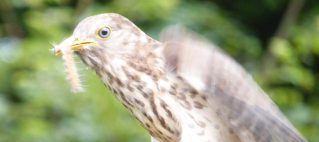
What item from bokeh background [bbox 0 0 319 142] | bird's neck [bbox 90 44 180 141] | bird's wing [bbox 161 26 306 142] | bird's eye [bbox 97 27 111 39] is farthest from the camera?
bokeh background [bbox 0 0 319 142]

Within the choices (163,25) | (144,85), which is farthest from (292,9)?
(144,85)

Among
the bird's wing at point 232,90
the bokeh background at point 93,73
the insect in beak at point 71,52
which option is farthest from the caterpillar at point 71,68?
the bokeh background at point 93,73

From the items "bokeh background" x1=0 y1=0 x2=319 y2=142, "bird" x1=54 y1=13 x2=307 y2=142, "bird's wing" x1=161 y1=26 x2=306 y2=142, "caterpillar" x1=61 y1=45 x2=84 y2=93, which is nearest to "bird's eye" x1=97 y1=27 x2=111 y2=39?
"bird" x1=54 y1=13 x2=307 y2=142

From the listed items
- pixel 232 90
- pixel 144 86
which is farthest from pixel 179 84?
pixel 232 90

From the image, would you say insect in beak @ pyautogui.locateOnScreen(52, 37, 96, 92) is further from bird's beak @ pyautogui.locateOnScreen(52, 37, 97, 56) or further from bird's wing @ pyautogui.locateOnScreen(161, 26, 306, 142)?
bird's wing @ pyautogui.locateOnScreen(161, 26, 306, 142)

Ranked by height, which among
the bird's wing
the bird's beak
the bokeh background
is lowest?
the bird's wing

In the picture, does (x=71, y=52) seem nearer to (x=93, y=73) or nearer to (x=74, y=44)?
(x=74, y=44)

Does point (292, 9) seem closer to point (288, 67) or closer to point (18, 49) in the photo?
point (288, 67)
